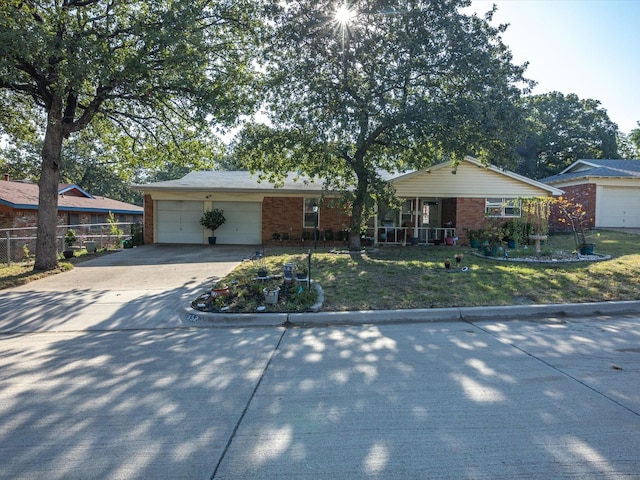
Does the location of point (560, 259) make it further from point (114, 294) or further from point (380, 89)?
point (114, 294)

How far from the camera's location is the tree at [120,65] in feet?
30.4

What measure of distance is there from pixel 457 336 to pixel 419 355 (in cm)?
111

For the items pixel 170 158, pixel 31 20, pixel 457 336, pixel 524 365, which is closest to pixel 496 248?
pixel 457 336

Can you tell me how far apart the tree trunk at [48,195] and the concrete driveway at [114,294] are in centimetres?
93

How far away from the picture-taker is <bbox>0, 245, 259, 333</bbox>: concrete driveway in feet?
21.7

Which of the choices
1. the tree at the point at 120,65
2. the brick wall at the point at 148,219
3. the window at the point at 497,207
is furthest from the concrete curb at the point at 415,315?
the brick wall at the point at 148,219

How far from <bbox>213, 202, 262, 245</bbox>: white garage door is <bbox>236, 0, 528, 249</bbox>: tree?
15.0 ft

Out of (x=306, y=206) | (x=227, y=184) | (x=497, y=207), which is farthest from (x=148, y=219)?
(x=497, y=207)

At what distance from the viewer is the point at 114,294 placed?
8.66 metres

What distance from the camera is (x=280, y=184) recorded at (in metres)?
16.7

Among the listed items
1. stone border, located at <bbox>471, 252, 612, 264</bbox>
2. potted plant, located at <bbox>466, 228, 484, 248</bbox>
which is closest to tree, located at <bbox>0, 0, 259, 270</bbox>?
stone border, located at <bbox>471, 252, 612, 264</bbox>

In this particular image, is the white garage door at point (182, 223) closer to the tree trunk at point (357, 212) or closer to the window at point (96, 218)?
the tree trunk at point (357, 212)

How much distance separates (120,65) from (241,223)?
9592 mm

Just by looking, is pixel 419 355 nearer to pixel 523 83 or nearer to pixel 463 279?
pixel 463 279
